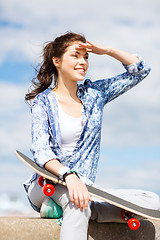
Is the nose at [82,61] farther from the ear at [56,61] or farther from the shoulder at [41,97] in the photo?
the shoulder at [41,97]

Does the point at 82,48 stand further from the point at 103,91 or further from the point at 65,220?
the point at 65,220

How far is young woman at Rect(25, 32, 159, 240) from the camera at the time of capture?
10.0 feet

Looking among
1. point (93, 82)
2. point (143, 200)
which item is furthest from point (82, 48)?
point (143, 200)

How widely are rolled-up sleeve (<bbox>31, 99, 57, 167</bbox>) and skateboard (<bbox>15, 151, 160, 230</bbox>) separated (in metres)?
0.09

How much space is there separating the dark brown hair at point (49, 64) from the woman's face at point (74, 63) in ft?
0.32

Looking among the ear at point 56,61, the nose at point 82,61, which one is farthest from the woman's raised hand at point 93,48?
the ear at point 56,61

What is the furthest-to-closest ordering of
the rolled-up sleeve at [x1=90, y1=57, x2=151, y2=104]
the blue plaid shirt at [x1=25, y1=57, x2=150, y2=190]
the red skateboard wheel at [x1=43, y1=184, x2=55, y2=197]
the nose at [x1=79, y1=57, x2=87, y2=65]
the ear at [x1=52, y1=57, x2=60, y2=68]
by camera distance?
the rolled-up sleeve at [x1=90, y1=57, x2=151, y2=104]
the ear at [x1=52, y1=57, x2=60, y2=68]
the nose at [x1=79, y1=57, x2=87, y2=65]
the blue plaid shirt at [x1=25, y1=57, x2=150, y2=190]
the red skateboard wheel at [x1=43, y1=184, x2=55, y2=197]

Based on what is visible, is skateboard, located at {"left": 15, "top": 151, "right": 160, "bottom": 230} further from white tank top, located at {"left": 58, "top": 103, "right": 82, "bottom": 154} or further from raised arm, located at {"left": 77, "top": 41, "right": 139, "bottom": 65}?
raised arm, located at {"left": 77, "top": 41, "right": 139, "bottom": 65}

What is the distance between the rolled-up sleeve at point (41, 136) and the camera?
3.21 metres

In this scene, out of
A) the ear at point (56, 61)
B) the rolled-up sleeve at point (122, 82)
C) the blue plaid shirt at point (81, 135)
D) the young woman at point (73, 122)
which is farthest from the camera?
the rolled-up sleeve at point (122, 82)

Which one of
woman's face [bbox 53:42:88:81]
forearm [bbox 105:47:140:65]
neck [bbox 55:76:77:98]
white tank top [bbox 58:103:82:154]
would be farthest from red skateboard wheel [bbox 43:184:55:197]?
forearm [bbox 105:47:140:65]

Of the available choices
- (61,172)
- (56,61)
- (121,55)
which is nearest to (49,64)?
(56,61)

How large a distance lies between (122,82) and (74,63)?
59cm

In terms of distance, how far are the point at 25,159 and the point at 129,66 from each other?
1486 millimetres
